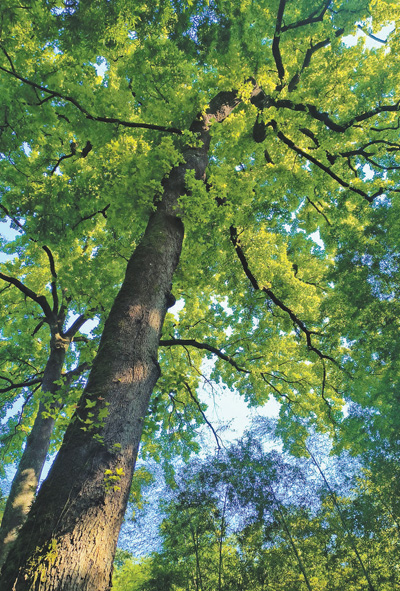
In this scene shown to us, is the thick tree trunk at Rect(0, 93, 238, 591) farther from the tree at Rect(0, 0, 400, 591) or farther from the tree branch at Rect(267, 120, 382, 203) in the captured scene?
the tree branch at Rect(267, 120, 382, 203)

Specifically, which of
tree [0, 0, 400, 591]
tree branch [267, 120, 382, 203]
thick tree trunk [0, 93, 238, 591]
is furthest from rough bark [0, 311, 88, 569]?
tree branch [267, 120, 382, 203]

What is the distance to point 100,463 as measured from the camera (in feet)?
6.40

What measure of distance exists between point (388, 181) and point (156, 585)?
13657 mm

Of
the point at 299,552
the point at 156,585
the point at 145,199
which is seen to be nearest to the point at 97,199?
the point at 145,199

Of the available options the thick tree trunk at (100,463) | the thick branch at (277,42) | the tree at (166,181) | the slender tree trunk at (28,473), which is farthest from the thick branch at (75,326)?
the thick branch at (277,42)

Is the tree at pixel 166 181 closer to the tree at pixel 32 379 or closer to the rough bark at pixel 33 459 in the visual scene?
the tree at pixel 32 379

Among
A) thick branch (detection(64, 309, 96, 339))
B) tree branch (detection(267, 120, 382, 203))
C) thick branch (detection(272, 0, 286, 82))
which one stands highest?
thick branch (detection(272, 0, 286, 82))

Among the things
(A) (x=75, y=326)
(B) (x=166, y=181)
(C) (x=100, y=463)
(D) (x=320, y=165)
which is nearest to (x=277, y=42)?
(D) (x=320, y=165)

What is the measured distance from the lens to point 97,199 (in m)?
5.80

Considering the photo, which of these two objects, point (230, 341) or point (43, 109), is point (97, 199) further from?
point (230, 341)

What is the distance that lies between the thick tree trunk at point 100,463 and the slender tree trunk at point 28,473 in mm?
2966

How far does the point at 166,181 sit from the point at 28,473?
6105 millimetres

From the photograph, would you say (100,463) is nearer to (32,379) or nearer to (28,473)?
(28,473)

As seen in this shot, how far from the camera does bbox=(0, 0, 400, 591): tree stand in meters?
1.98
